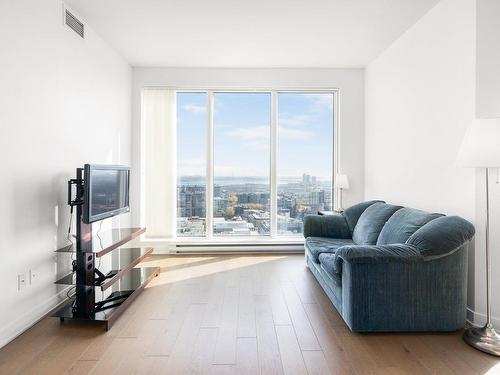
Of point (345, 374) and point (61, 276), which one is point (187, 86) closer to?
point (61, 276)

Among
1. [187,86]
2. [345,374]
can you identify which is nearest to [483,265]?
[345,374]

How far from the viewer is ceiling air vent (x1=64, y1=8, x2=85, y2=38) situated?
Result: 10.2 feet

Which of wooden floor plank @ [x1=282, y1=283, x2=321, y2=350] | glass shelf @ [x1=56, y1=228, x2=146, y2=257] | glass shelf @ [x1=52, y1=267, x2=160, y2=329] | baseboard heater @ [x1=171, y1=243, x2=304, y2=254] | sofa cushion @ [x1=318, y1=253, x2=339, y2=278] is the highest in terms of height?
glass shelf @ [x1=56, y1=228, x2=146, y2=257]

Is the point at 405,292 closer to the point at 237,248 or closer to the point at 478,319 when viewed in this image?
the point at 478,319

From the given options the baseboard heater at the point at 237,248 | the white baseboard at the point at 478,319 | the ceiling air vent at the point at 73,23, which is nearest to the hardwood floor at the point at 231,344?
the white baseboard at the point at 478,319

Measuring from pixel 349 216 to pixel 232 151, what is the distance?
2078 millimetres

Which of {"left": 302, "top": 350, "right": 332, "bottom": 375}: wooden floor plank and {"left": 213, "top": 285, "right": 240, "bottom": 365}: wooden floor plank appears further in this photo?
{"left": 213, "top": 285, "right": 240, "bottom": 365}: wooden floor plank

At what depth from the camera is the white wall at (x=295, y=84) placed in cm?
491

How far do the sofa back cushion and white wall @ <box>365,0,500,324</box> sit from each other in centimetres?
23

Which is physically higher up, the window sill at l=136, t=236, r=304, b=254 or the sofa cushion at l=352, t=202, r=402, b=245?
the sofa cushion at l=352, t=202, r=402, b=245

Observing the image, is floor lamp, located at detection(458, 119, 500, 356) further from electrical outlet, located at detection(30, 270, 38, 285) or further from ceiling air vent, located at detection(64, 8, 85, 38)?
ceiling air vent, located at detection(64, 8, 85, 38)

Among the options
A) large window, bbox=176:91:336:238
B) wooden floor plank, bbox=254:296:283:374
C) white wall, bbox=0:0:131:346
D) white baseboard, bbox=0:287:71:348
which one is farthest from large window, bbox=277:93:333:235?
white baseboard, bbox=0:287:71:348

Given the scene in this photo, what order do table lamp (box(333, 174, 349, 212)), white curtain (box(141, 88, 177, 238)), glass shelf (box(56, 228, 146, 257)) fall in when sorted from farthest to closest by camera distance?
white curtain (box(141, 88, 177, 238)) < table lamp (box(333, 174, 349, 212)) < glass shelf (box(56, 228, 146, 257))

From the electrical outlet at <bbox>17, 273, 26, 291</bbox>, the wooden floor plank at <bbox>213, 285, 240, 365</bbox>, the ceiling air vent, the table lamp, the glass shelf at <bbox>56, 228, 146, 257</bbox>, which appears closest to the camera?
the wooden floor plank at <bbox>213, 285, 240, 365</bbox>
